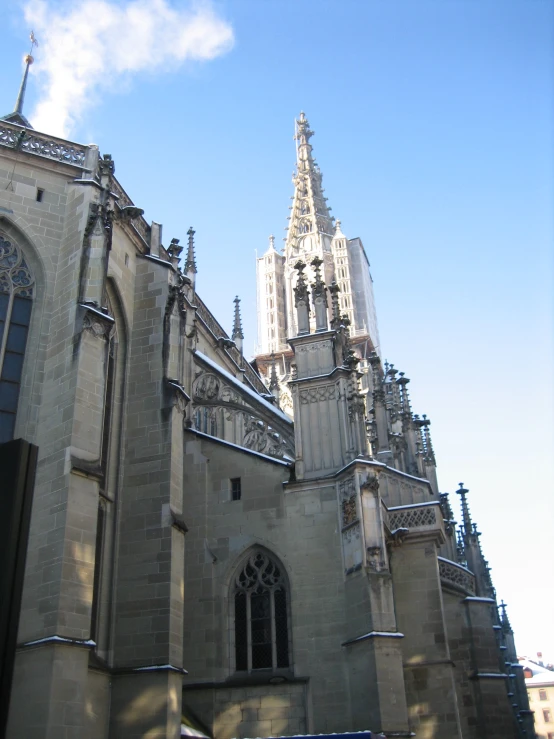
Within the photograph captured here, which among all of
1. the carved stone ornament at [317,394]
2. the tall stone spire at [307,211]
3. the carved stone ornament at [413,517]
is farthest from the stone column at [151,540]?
the tall stone spire at [307,211]

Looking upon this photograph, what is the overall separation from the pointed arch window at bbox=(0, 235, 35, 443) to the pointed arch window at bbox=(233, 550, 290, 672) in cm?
588

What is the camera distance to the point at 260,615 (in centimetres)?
1611

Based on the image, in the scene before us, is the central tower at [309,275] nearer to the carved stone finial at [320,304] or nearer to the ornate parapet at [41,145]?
the carved stone finial at [320,304]

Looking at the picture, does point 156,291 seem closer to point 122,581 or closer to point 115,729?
point 122,581

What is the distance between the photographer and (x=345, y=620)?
599 inches

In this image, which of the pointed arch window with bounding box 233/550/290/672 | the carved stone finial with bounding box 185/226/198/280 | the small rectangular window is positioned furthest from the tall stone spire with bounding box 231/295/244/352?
the pointed arch window with bounding box 233/550/290/672

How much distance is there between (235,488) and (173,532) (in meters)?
2.85

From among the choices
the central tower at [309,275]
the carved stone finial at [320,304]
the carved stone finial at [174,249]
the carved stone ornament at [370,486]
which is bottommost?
the carved stone ornament at [370,486]

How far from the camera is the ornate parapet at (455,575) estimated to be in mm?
21053

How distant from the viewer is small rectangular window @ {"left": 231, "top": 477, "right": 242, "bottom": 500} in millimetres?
17219

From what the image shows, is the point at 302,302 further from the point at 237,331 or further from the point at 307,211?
the point at 307,211

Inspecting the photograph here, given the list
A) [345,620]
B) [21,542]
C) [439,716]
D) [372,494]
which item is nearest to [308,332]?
[372,494]

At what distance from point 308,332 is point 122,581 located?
24.9ft

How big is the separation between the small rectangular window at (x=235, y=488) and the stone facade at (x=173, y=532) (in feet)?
0.11
